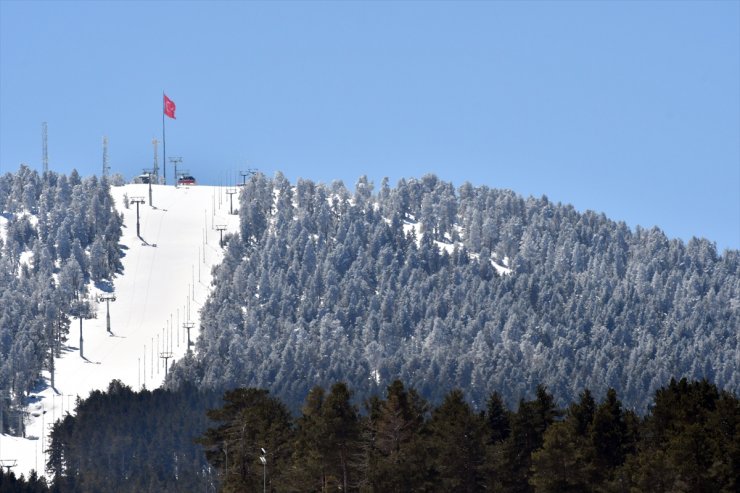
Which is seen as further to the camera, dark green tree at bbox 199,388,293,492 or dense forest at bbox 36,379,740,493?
dark green tree at bbox 199,388,293,492

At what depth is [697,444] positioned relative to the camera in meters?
102

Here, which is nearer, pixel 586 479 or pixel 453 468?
pixel 586 479

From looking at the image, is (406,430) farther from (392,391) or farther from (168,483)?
(168,483)

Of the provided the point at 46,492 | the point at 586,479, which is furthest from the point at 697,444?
the point at 46,492

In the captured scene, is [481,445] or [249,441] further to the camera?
[249,441]

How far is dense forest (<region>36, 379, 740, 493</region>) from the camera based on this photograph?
336 ft

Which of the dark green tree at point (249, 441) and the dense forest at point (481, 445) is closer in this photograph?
the dense forest at point (481, 445)

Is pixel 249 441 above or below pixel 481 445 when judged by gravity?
below

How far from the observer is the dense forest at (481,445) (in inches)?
4038

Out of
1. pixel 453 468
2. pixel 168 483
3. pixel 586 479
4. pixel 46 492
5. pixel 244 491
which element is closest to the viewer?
pixel 586 479

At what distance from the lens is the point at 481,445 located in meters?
118

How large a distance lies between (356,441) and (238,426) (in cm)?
1389

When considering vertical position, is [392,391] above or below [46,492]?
above

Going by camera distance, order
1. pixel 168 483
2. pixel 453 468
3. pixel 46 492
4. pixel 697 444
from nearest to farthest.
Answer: pixel 697 444, pixel 453 468, pixel 46 492, pixel 168 483
